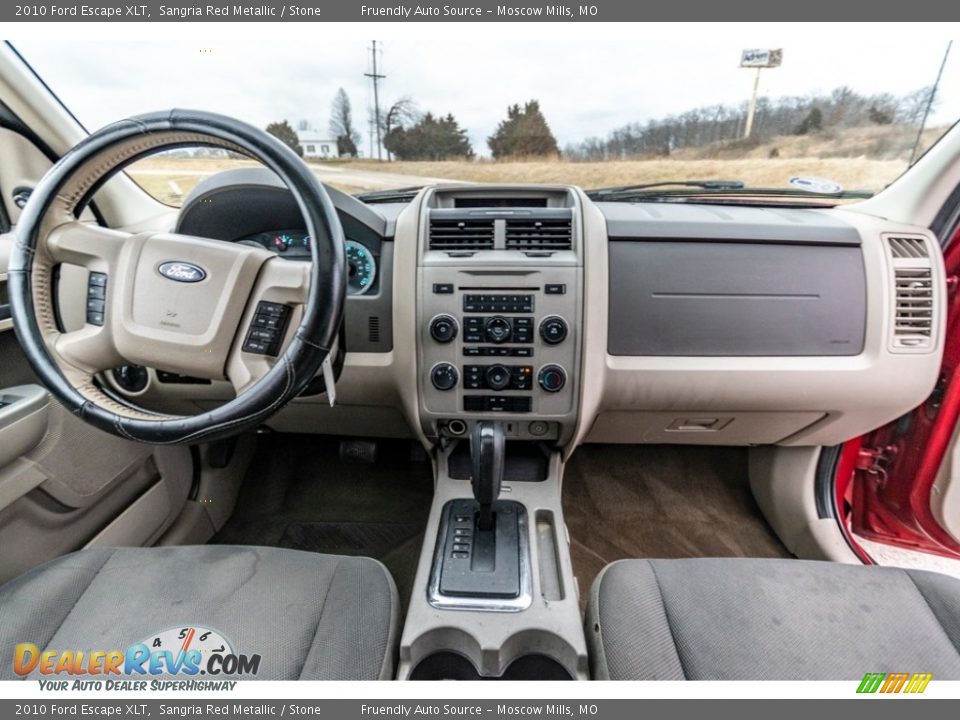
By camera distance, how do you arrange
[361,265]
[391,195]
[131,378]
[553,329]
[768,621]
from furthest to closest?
[391,195] < [131,378] < [361,265] < [553,329] < [768,621]

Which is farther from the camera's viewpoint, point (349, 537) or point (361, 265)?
point (349, 537)

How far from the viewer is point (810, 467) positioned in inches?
77.9

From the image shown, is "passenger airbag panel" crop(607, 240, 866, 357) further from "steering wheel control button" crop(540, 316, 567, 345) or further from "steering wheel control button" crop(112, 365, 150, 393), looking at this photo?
"steering wheel control button" crop(112, 365, 150, 393)

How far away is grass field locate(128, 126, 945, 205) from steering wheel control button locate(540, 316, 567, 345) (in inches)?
19.3

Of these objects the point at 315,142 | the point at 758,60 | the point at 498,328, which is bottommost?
the point at 498,328

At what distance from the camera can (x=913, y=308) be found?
5.20 feet

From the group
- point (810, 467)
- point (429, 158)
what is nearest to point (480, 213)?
point (429, 158)

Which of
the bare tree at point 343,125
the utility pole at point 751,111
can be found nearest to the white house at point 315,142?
the bare tree at point 343,125

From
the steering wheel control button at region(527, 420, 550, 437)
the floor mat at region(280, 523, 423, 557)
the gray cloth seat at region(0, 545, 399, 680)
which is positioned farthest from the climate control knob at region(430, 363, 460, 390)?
the floor mat at region(280, 523, 423, 557)

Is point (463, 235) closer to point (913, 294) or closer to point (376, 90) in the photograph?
point (376, 90)

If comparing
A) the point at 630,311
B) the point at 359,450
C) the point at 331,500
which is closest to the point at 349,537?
the point at 331,500

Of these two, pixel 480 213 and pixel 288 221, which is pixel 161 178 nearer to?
pixel 288 221

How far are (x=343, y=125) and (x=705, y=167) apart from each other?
46.7 inches

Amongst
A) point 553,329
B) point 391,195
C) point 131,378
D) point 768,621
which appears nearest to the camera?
point 768,621
